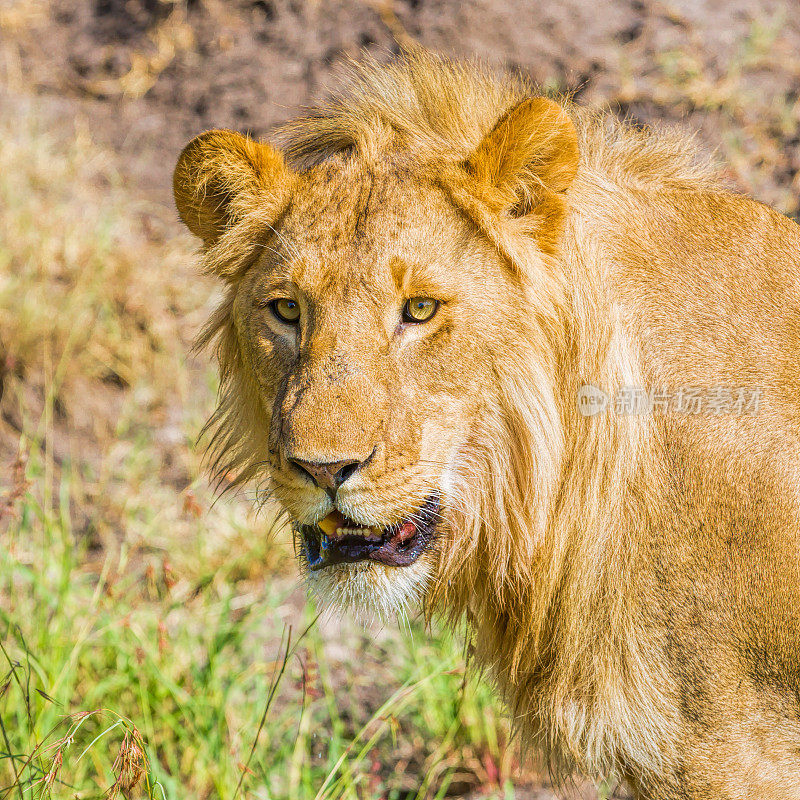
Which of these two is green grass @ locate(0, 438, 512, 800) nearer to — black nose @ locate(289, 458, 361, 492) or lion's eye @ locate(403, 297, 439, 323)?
black nose @ locate(289, 458, 361, 492)

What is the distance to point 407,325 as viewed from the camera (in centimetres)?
225

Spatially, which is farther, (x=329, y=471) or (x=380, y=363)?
(x=380, y=363)

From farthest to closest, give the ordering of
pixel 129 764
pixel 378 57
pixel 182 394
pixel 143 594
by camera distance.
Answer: pixel 378 57 < pixel 182 394 < pixel 143 594 < pixel 129 764

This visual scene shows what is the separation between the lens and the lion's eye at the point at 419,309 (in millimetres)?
2248

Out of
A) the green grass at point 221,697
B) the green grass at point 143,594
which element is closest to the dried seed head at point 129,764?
the green grass at point 143,594

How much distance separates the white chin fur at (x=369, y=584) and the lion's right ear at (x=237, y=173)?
91 cm

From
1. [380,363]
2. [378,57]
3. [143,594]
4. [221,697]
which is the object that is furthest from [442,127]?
[378,57]

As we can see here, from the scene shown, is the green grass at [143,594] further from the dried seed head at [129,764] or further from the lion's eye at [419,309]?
the lion's eye at [419,309]

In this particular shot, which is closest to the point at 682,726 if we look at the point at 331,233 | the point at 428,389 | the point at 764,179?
the point at 428,389

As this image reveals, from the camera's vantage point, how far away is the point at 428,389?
2242 millimetres

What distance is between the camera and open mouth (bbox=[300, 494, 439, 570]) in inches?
89.1

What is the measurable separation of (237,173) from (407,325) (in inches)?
25.0

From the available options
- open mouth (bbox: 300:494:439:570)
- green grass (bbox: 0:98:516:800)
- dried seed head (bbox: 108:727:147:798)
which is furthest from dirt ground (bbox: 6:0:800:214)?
dried seed head (bbox: 108:727:147:798)

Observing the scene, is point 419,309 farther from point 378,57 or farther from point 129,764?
point 378,57
